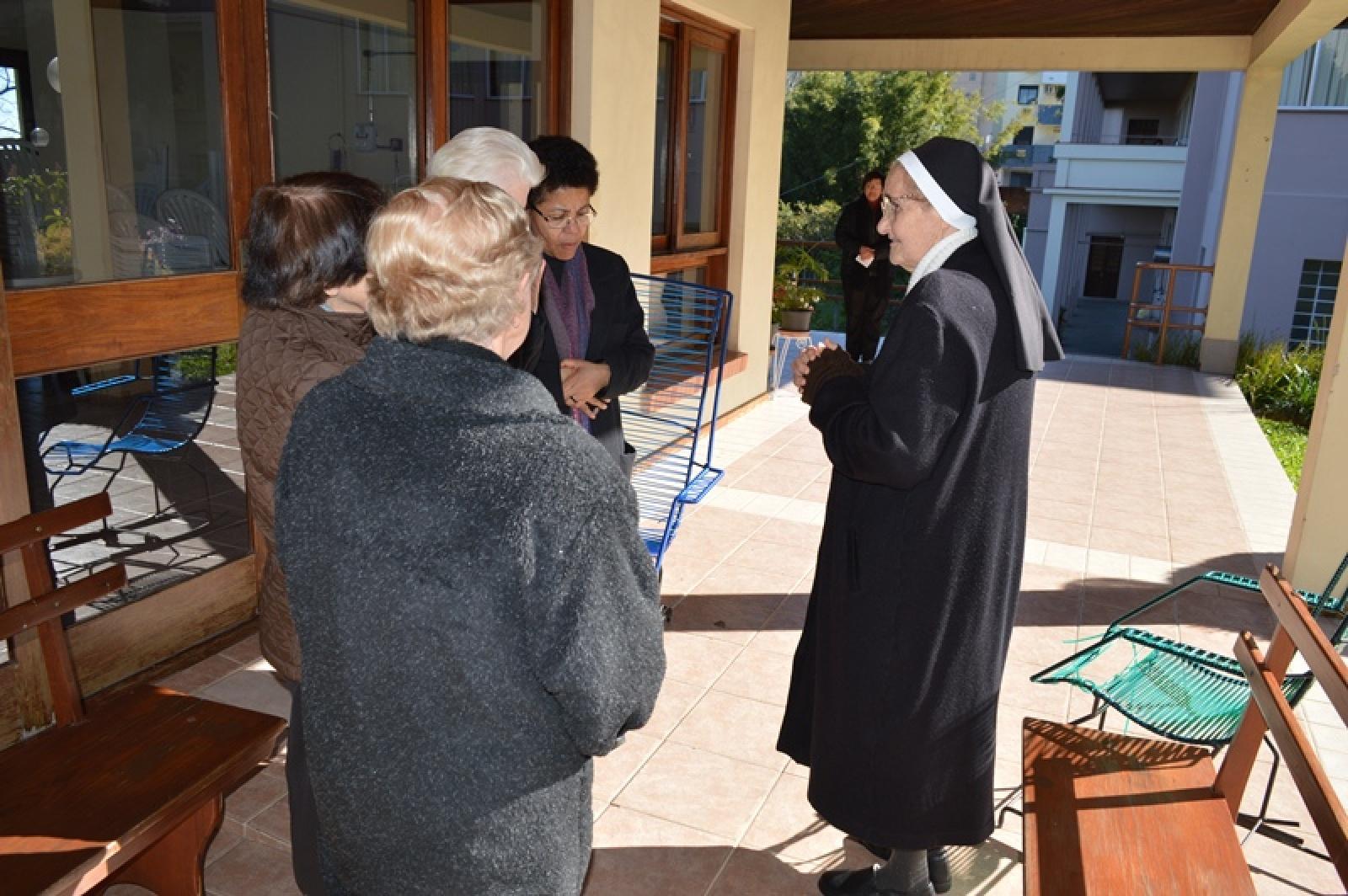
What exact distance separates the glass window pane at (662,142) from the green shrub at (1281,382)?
21.1 feet

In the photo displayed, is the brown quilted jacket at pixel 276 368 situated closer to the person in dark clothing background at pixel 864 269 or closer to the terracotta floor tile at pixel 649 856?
the terracotta floor tile at pixel 649 856

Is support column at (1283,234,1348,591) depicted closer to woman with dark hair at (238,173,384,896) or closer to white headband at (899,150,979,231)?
white headband at (899,150,979,231)

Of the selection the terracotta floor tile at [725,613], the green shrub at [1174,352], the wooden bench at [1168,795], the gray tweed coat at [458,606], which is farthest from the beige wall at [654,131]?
the green shrub at [1174,352]

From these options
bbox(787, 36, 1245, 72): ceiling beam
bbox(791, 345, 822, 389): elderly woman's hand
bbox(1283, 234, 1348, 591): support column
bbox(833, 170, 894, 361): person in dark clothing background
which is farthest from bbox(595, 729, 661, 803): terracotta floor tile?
bbox(787, 36, 1245, 72): ceiling beam

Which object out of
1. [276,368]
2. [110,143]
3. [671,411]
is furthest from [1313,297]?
[276,368]

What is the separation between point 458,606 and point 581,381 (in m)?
1.51

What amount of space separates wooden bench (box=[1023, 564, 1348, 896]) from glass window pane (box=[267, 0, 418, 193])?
2.84 meters

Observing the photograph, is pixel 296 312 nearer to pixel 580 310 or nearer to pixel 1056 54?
pixel 580 310

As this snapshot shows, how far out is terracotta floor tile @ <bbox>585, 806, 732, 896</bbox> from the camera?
250cm

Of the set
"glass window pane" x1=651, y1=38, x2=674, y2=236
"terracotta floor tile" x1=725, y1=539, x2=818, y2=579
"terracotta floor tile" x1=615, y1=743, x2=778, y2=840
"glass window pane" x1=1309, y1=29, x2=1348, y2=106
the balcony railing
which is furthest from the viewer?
the balcony railing

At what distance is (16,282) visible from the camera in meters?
2.76

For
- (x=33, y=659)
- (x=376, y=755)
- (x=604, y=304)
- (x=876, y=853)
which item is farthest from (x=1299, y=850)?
(x=33, y=659)

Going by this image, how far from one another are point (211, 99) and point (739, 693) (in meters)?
2.53

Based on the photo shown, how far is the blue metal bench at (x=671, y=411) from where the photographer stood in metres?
3.61
